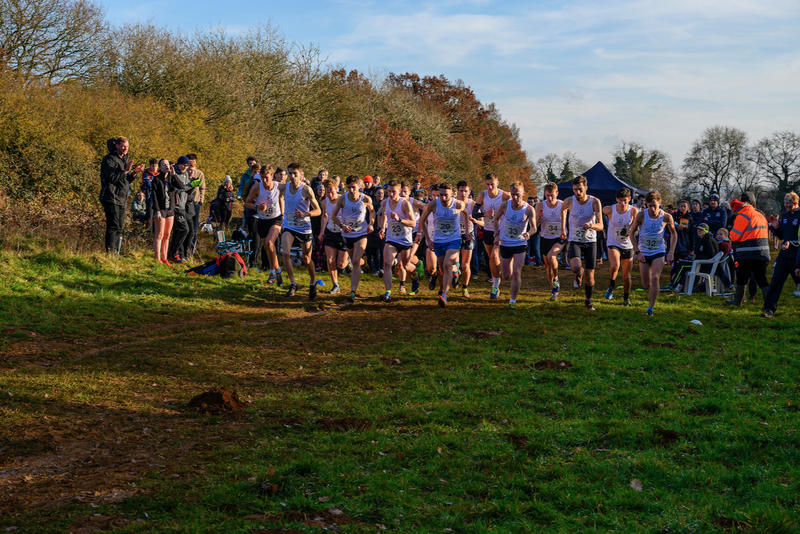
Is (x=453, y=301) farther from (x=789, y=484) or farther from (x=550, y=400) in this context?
(x=789, y=484)

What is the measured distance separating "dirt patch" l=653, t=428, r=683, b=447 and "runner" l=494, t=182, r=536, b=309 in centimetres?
752

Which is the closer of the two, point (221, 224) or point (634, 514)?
point (634, 514)

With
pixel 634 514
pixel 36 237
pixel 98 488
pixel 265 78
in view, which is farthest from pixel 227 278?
pixel 265 78

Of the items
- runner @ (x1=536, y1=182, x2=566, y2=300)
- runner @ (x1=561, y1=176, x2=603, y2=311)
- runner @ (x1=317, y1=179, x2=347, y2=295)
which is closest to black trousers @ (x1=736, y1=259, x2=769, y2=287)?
runner @ (x1=561, y1=176, x2=603, y2=311)

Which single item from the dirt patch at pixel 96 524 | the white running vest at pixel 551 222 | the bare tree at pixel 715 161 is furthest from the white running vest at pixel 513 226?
the bare tree at pixel 715 161

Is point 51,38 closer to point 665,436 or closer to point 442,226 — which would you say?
point 442,226

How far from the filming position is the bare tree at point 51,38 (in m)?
24.0

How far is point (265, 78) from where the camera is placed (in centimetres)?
3238

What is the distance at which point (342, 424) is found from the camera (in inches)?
249

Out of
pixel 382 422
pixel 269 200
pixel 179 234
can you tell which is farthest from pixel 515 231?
Answer: pixel 382 422

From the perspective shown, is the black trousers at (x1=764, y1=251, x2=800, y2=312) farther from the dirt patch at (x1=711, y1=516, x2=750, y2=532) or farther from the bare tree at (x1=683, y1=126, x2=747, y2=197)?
the bare tree at (x1=683, y1=126, x2=747, y2=197)

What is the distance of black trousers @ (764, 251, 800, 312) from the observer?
1341cm

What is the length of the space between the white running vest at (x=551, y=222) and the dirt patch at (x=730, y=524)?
10.2m

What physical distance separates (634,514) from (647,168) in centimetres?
7725
